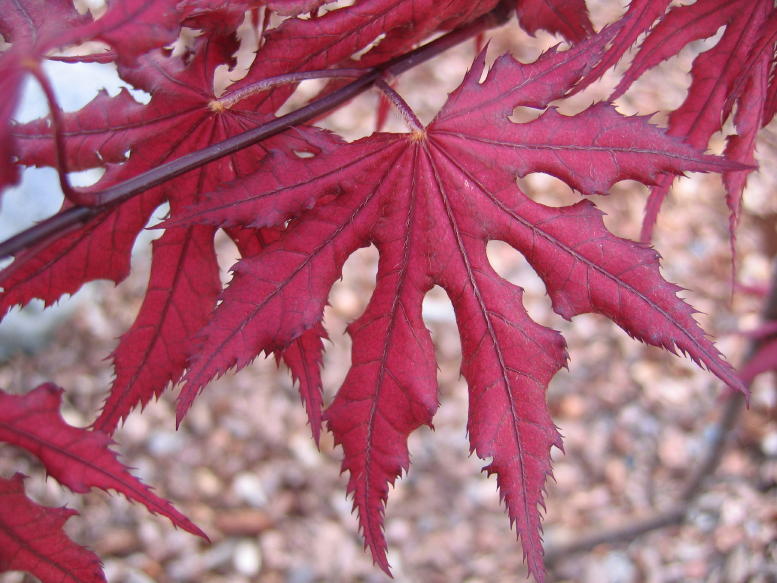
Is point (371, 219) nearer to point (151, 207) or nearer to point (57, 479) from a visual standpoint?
point (151, 207)

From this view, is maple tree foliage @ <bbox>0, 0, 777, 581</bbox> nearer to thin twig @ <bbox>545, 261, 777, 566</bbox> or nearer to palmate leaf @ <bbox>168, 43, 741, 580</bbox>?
palmate leaf @ <bbox>168, 43, 741, 580</bbox>

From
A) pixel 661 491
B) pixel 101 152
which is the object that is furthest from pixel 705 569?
pixel 101 152

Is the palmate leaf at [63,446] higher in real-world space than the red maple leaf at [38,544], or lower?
higher

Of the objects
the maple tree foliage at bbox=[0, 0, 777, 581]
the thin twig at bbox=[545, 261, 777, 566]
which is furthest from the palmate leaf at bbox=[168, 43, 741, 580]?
the thin twig at bbox=[545, 261, 777, 566]

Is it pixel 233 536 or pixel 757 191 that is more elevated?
pixel 757 191

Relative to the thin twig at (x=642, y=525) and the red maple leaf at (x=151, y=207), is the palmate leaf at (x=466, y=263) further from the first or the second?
the thin twig at (x=642, y=525)

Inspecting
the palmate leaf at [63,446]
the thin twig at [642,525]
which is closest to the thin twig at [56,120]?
the palmate leaf at [63,446]

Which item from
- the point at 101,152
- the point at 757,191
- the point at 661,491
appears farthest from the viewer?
the point at 757,191

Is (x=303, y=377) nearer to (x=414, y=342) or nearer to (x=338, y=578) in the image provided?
(x=414, y=342)
